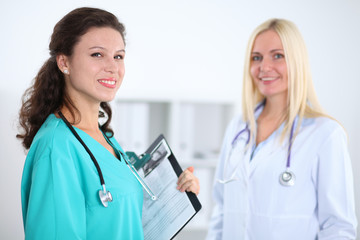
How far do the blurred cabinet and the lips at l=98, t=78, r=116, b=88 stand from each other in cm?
110

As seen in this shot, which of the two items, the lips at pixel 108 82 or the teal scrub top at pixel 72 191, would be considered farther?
the lips at pixel 108 82

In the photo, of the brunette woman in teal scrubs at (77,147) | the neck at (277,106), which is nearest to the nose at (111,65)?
the brunette woman in teal scrubs at (77,147)

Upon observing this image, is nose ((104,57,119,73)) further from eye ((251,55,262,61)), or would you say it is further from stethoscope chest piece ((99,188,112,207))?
eye ((251,55,262,61))

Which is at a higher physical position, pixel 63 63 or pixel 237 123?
pixel 63 63

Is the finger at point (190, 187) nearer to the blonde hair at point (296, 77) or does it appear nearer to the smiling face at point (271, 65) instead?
the blonde hair at point (296, 77)

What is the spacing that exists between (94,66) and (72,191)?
0.40 metres

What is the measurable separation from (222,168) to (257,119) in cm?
31

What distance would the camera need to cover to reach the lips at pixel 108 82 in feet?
3.80

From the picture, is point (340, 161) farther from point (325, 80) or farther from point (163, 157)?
point (325, 80)

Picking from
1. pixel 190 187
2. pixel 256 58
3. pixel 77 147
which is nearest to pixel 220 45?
pixel 256 58

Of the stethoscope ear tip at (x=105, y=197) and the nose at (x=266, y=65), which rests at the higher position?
A: the nose at (x=266, y=65)

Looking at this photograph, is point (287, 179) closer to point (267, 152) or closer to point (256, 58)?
point (267, 152)

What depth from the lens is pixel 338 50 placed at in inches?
116

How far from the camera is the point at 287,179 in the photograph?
1.50 metres
